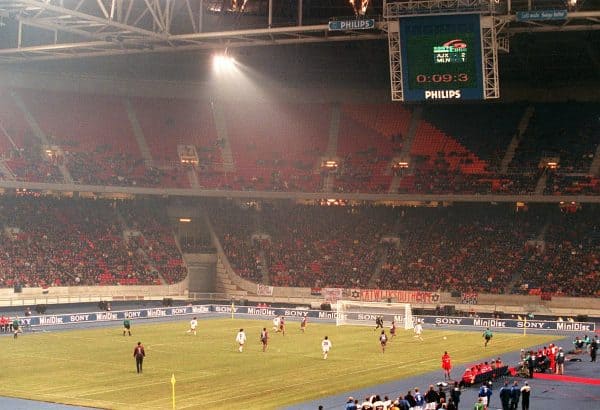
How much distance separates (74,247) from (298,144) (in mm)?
22635

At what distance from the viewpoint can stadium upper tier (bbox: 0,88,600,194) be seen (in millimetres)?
74250

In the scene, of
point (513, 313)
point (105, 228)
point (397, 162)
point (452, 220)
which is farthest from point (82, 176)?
point (513, 313)

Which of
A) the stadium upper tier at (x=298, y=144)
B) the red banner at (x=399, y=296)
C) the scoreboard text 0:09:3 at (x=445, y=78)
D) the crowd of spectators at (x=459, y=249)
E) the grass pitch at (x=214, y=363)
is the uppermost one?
the stadium upper tier at (x=298, y=144)

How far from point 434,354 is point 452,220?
31420 mm

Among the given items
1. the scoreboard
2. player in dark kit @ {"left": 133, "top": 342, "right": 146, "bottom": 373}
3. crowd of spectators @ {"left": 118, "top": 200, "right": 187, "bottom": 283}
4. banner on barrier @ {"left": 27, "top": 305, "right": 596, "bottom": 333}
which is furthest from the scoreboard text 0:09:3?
crowd of spectators @ {"left": 118, "top": 200, "right": 187, "bottom": 283}

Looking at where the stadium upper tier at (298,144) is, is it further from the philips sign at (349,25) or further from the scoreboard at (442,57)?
the scoreboard at (442,57)

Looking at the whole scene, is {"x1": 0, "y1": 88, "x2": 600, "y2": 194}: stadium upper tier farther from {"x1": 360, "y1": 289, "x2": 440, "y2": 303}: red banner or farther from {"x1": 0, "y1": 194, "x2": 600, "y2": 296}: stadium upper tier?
{"x1": 360, "y1": 289, "x2": 440, "y2": 303}: red banner

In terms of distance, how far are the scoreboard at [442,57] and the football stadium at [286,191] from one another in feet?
26.3

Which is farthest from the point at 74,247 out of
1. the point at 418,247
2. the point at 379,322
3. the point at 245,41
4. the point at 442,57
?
the point at 442,57

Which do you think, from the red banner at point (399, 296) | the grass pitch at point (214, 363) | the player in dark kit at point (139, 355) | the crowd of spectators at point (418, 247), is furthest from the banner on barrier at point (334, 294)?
the player in dark kit at point (139, 355)

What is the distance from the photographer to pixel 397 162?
257 feet

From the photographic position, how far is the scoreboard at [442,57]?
4206cm

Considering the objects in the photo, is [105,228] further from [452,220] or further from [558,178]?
[558,178]

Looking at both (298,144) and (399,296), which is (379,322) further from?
(298,144)
